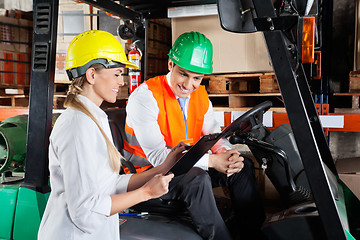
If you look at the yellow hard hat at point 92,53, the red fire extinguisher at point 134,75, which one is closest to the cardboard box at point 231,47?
the red fire extinguisher at point 134,75

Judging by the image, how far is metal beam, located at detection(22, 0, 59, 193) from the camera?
2387mm

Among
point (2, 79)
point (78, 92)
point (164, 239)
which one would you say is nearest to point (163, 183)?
point (78, 92)

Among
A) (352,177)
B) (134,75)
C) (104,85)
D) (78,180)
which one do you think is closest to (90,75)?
(104,85)

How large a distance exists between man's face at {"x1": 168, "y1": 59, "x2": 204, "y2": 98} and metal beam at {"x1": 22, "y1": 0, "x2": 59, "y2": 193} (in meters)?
0.95

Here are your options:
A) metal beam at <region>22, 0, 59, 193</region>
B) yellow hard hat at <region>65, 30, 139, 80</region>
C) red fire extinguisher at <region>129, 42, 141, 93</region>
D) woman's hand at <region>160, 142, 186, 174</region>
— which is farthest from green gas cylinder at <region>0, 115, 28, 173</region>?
red fire extinguisher at <region>129, 42, 141, 93</region>

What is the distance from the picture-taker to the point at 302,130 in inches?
73.4

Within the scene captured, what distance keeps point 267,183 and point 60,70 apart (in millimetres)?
2982

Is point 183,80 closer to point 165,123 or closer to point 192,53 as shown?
point 192,53

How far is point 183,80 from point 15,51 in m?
2.69

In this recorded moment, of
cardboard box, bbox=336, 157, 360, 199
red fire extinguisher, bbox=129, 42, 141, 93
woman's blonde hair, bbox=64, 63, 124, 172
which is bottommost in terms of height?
cardboard box, bbox=336, 157, 360, 199

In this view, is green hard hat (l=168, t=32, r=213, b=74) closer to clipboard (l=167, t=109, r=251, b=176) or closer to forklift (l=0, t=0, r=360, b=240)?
forklift (l=0, t=0, r=360, b=240)

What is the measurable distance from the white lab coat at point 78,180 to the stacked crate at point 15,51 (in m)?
3.18

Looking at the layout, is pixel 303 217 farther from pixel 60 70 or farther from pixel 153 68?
pixel 60 70

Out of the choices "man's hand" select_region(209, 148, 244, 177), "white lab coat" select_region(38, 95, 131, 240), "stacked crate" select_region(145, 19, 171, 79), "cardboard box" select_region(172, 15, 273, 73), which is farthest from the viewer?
"stacked crate" select_region(145, 19, 171, 79)
